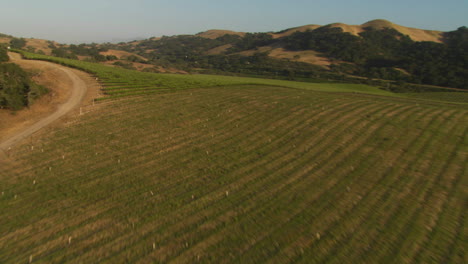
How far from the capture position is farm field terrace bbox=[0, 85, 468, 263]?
11016 millimetres

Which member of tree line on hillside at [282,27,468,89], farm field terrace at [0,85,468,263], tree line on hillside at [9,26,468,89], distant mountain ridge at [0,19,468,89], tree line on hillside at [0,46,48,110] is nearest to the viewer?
farm field terrace at [0,85,468,263]

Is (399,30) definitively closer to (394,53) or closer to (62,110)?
(394,53)

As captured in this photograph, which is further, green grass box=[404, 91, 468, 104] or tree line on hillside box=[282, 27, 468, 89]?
tree line on hillside box=[282, 27, 468, 89]

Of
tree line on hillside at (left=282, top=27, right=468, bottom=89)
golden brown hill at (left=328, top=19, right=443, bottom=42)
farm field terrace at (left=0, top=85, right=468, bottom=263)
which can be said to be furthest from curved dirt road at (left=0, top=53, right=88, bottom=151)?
golden brown hill at (left=328, top=19, right=443, bottom=42)

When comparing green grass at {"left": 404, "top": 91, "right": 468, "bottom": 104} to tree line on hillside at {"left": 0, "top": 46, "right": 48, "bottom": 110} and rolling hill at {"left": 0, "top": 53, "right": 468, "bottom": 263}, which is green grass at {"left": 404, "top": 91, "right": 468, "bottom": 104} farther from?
tree line on hillside at {"left": 0, "top": 46, "right": 48, "bottom": 110}

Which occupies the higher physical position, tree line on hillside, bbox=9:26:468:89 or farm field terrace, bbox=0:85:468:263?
tree line on hillside, bbox=9:26:468:89

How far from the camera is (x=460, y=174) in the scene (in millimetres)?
16922

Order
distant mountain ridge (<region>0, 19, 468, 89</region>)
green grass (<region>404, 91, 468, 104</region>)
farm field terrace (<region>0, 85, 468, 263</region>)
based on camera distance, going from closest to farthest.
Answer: farm field terrace (<region>0, 85, 468, 263</region>) < green grass (<region>404, 91, 468, 104</region>) < distant mountain ridge (<region>0, 19, 468, 89</region>)

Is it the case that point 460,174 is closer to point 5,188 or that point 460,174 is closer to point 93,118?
point 5,188

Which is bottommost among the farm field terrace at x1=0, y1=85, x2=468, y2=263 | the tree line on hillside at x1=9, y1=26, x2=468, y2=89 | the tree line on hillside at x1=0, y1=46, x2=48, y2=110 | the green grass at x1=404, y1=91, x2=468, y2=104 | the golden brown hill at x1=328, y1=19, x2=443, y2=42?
the farm field terrace at x1=0, y1=85, x2=468, y2=263

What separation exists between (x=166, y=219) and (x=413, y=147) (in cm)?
2196

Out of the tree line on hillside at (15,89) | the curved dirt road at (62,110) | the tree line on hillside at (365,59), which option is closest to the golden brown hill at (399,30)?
the tree line on hillside at (365,59)

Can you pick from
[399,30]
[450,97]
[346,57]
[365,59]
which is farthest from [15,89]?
[399,30]

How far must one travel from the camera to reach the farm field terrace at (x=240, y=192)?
1102 cm
